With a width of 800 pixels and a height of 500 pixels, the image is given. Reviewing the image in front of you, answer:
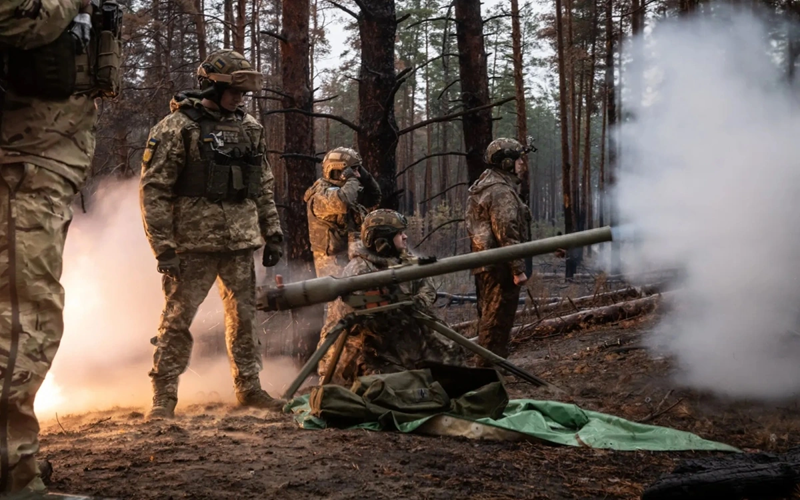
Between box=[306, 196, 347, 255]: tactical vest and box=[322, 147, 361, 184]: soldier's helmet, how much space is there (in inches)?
13.6

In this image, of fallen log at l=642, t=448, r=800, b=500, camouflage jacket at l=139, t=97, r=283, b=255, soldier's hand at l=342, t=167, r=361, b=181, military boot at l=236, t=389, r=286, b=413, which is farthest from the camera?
soldier's hand at l=342, t=167, r=361, b=181

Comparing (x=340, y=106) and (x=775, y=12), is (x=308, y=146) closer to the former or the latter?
(x=775, y=12)

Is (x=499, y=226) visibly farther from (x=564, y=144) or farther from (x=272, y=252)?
(x=564, y=144)

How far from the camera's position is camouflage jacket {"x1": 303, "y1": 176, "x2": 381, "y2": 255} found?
327 inches

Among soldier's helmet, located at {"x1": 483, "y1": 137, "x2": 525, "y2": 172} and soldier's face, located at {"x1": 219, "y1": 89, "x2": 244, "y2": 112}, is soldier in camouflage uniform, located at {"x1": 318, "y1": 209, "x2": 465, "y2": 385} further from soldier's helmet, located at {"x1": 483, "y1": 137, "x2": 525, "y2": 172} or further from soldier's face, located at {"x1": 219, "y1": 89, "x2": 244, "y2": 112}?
soldier's helmet, located at {"x1": 483, "y1": 137, "x2": 525, "y2": 172}

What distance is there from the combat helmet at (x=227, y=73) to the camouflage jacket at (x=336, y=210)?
218 centimetres

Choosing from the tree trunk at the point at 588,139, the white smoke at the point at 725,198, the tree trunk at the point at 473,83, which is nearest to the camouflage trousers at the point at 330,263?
the white smoke at the point at 725,198

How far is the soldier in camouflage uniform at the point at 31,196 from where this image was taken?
314cm

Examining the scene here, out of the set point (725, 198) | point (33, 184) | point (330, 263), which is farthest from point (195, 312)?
point (725, 198)

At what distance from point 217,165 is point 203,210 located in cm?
39

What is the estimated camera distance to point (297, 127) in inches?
437

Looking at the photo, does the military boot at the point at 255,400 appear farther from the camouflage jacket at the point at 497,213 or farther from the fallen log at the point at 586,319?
the fallen log at the point at 586,319

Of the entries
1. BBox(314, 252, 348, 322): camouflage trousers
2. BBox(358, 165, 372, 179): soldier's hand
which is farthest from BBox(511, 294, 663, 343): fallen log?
BBox(358, 165, 372, 179): soldier's hand

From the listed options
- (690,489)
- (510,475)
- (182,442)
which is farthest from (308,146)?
(690,489)
